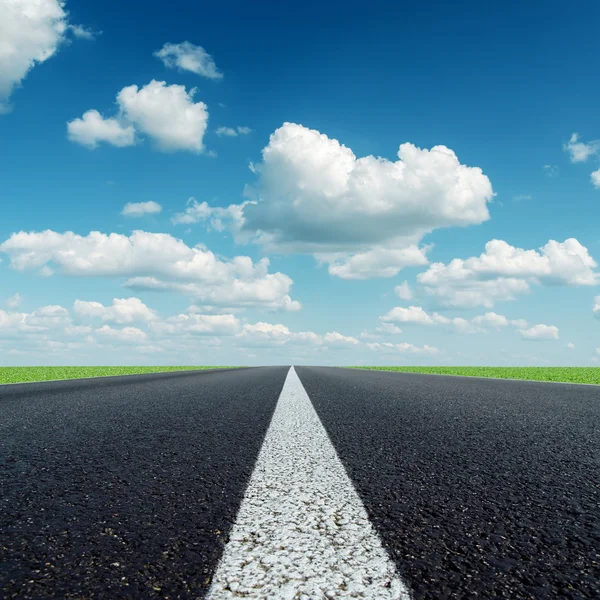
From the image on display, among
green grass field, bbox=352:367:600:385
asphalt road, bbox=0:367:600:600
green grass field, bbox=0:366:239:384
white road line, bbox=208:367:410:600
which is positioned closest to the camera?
white road line, bbox=208:367:410:600

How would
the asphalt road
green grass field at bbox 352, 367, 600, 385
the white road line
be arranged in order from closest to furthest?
the white road line
the asphalt road
green grass field at bbox 352, 367, 600, 385

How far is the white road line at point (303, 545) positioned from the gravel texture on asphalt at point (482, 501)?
0.27 ft

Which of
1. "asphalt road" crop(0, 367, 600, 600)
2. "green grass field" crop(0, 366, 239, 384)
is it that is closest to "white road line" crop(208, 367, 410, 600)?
"asphalt road" crop(0, 367, 600, 600)

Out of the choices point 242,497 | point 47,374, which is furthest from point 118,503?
point 47,374

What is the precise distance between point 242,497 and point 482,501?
1.13 metres

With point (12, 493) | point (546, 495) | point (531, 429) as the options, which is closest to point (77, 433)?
point (12, 493)

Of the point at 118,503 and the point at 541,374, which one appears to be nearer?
the point at 118,503

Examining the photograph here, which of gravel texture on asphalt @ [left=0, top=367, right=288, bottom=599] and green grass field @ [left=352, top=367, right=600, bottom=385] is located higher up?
gravel texture on asphalt @ [left=0, top=367, right=288, bottom=599]

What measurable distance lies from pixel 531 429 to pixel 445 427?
856mm

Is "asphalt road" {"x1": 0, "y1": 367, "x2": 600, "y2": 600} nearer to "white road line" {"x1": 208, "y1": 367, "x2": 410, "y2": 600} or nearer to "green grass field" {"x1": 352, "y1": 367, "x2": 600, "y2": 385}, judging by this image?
"white road line" {"x1": 208, "y1": 367, "x2": 410, "y2": 600}

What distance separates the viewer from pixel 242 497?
95.3 inches

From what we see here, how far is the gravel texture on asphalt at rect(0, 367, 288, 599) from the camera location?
1.55 m

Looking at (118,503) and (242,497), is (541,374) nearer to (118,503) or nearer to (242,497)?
(242,497)

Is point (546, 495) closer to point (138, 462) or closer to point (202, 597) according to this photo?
point (202, 597)
